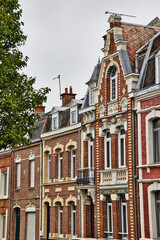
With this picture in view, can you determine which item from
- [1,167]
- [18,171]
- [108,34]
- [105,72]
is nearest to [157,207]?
[105,72]

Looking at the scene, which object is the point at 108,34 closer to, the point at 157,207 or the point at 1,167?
the point at 157,207

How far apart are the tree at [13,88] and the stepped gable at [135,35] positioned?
17.3 ft

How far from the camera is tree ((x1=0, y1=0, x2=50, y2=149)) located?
21.6 meters

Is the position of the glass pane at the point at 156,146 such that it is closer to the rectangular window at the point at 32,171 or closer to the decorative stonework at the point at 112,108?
the decorative stonework at the point at 112,108

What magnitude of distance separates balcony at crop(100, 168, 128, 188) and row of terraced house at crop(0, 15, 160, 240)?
5cm

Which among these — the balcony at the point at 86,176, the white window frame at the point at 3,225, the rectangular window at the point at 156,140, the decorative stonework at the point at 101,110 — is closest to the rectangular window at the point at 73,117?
the balcony at the point at 86,176

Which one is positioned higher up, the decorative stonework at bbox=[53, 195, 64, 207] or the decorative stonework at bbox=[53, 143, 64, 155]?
the decorative stonework at bbox=[53, 143, 64, 155]

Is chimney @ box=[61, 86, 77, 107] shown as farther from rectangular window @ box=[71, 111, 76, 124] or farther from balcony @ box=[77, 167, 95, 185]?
balcony @ box=[77, 167, 95, 185]

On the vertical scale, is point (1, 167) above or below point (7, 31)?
below

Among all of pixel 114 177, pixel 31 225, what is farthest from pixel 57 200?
pixel 114 177

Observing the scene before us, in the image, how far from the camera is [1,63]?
22078mm

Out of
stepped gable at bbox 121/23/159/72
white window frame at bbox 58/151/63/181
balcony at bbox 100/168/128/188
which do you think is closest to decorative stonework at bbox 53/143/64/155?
white window frame at bbox 58/151/63/181

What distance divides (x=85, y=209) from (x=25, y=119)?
801 cm

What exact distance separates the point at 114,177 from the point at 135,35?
8.08 m
